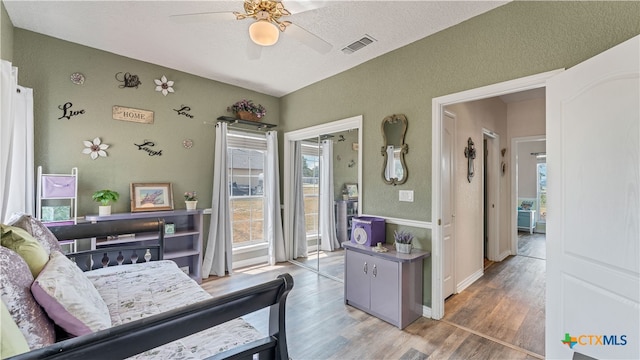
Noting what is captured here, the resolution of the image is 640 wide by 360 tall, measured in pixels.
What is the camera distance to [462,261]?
3.39m

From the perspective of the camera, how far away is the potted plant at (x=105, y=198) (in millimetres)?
2881

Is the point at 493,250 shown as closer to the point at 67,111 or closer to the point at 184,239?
the point at 184,239

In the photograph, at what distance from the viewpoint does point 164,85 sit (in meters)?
3.46

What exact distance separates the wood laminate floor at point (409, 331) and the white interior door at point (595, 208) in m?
0.51

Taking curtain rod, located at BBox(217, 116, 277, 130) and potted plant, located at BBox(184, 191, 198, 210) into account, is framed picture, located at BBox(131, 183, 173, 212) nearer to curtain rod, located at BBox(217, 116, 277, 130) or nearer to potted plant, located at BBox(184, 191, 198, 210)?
potted plant, located at BBox(184, 191, 198, 210)

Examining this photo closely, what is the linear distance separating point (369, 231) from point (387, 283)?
0.54 m

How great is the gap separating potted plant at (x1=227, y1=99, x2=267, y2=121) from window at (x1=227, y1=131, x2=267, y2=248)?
28 centimetres

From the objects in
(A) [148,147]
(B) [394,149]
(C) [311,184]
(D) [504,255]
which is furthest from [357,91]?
(D) [504,255]

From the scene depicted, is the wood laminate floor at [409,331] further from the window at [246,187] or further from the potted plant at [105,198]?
the potted plant at [105,198]

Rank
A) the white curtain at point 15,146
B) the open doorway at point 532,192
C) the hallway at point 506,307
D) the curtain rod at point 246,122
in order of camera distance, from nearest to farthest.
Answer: the white curtain at point 15,146
the hallway at point 506,307
the curtain rod at point 246,122
the open doorway at point 532,192

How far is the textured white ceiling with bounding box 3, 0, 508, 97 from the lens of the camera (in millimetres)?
2224

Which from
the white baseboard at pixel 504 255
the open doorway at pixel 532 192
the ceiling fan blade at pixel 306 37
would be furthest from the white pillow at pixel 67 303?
the open doorway at pixel 532 192

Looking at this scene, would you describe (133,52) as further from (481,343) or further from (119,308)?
(481,343)

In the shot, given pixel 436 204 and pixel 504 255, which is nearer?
pixel 436 204
